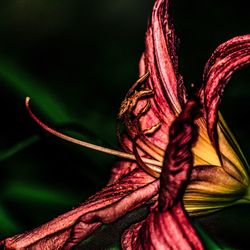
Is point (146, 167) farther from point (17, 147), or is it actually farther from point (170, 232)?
point (17, 147)

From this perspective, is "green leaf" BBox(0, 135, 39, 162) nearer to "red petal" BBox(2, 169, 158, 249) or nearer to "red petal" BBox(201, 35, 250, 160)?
"red petal" BBox(2, 169, 158, 249)

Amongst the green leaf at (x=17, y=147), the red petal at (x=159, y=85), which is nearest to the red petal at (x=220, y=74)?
the red petal at (x=159, y=85)

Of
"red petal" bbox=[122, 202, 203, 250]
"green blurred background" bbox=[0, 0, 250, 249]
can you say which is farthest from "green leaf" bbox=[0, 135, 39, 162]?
"red petal" bbox=[122, 202, 203, 250]

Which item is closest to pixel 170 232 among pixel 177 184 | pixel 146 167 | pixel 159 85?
pixel 177 184

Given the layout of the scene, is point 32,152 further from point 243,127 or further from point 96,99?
point 243,127

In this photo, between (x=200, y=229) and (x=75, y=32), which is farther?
(x=75, y=32)

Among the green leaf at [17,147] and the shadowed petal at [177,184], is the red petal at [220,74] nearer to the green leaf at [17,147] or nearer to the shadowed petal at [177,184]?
the shadowed petal at [177,184]

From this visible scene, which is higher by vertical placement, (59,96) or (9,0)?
(9,0)

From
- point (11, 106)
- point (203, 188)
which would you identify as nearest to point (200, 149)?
point (203, 188)
